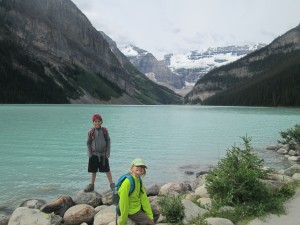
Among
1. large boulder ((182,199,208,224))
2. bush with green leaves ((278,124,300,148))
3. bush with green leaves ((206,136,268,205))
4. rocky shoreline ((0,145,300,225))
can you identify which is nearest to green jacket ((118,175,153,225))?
rocky shoreline ((0,145,300,225))

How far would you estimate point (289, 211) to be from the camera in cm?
1096

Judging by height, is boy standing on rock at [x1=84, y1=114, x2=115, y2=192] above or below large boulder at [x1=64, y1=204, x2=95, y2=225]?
above

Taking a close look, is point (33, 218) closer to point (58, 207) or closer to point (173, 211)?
point (58, 207)

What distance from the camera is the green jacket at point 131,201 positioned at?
914cm

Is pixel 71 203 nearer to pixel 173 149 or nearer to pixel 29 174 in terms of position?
pixel 29 174

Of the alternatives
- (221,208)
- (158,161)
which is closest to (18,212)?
(221,208)

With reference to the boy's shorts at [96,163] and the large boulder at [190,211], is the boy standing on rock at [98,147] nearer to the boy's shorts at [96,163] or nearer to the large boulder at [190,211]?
the boy's shorts at [96,163]

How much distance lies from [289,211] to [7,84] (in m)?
193

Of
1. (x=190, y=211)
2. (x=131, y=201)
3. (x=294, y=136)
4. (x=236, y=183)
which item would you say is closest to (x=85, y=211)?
(x=131, y=201)

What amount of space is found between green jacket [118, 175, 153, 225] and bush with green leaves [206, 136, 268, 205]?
3087mm

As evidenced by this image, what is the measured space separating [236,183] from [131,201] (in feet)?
13.5

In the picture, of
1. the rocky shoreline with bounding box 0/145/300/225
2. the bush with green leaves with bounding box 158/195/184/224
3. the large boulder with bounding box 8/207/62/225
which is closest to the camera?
the bush with green leaves with bounding box 158/195/184/224

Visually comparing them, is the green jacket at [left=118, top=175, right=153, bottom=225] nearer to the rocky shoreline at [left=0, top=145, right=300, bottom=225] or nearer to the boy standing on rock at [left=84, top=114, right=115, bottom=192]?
the rocky shoreline at [left=0, top=145, right=300, bottom=225]

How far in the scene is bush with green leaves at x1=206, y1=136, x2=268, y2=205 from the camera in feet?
37.7
